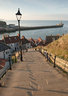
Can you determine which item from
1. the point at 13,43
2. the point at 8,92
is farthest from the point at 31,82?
the point at 13,43

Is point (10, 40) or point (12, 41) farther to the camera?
point (12, 41)

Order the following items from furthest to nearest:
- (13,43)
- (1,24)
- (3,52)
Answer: (1,24), (13,43), (3,52)

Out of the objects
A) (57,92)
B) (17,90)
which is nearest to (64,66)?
(57,92)

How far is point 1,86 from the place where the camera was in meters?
5.59

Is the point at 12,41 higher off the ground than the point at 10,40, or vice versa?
the point at 10,40

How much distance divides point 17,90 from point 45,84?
1.79 metres

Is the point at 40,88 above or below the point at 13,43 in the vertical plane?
above

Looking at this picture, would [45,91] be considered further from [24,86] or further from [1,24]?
[1,24]

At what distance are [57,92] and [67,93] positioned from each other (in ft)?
1.70

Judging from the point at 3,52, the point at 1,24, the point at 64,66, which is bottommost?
the point at 3,52

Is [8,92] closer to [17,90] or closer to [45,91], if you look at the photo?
[17,90]

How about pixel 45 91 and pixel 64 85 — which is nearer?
pixel 45 91

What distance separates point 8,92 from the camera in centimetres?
503

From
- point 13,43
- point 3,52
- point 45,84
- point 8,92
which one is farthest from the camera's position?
point 13,43
